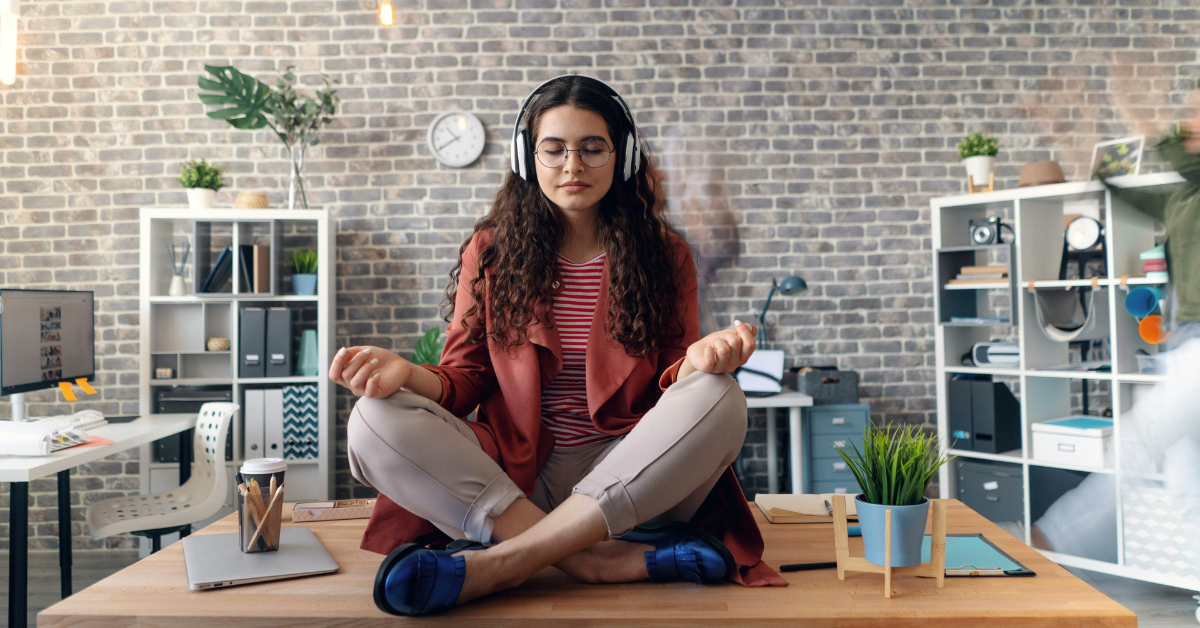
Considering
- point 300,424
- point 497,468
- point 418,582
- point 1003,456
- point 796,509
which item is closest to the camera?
point 418,582

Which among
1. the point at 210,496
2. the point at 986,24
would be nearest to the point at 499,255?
the point at 210,496

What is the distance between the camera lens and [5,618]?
92.4 inches

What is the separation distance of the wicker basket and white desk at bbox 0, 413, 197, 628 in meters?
1.09

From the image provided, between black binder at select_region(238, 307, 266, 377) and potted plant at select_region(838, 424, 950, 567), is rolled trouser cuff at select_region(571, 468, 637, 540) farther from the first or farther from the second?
black binder at select_region(238, 307, 266, 377)

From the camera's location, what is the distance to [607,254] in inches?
65.1

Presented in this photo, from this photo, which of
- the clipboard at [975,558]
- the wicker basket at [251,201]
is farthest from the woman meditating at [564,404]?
the wicker basket at [251,201]

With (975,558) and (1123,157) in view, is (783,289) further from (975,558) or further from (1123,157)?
(975,558)

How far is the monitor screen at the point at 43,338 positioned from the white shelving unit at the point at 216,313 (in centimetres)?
46

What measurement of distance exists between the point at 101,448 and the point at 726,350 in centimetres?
205

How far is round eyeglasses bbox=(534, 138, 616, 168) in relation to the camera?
154 centimetres

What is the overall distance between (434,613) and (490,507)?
20 centimetres

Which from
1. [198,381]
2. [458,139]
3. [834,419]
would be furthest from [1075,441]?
[198,381]

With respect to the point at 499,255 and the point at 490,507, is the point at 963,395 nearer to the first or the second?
the point at 499,255

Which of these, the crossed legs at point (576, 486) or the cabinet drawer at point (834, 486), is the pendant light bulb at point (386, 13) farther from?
the cabinet drawer at point (834, 486)
